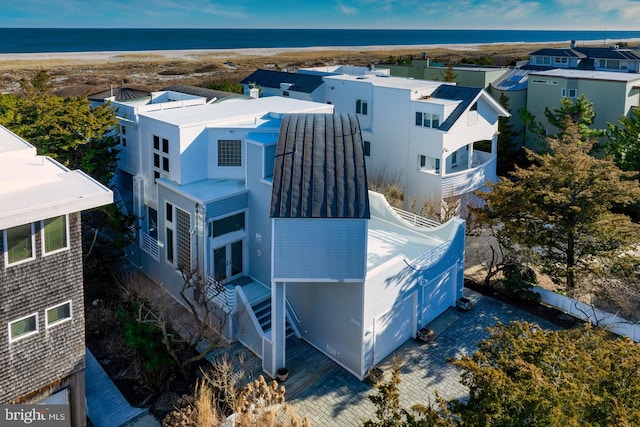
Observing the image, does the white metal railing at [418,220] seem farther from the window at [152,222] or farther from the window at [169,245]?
the window at [152,222]

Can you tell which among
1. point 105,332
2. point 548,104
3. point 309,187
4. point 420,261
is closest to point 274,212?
point 309,187

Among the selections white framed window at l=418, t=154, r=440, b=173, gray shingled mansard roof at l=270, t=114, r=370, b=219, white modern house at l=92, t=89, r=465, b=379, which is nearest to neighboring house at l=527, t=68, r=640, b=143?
white framed window at l=418, t=154, r=440, b=173

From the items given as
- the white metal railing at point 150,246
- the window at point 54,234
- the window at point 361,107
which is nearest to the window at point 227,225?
the white metal railing at point 150,246

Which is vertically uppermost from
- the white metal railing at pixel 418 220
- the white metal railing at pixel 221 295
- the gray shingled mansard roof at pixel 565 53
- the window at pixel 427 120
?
the gray shingled mansard roof at pixel 565 53

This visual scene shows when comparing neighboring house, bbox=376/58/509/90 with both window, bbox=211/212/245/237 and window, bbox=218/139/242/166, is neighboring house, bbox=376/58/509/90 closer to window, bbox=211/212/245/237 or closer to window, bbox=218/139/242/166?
window, bbox=218/139/242/166

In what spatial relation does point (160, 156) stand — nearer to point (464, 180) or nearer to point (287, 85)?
point (464, 180)

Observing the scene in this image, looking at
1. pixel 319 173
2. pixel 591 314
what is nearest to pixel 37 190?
pixel 319 173
